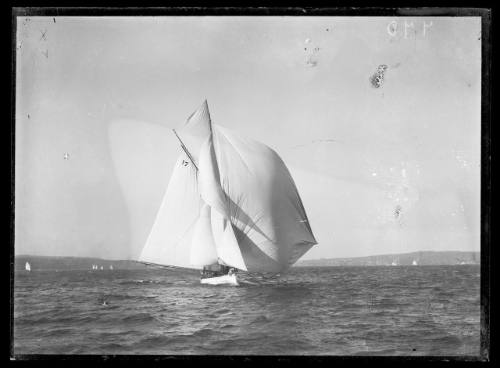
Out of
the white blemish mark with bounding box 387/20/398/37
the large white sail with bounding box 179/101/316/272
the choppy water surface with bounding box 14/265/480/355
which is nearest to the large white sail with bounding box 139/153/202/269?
the large white sail with bounding box 179/101/316/272

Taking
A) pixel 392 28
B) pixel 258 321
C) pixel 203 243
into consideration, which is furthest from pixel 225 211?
pixel 392 28

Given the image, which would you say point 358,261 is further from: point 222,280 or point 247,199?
point 222,280

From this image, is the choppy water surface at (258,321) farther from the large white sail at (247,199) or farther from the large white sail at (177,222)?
the large white sail at (247,199)

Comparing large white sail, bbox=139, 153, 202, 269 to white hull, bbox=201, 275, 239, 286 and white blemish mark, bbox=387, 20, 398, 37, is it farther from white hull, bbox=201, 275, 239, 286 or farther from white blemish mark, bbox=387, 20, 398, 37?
white blemish mark, bbox=387, 20, 398, 37

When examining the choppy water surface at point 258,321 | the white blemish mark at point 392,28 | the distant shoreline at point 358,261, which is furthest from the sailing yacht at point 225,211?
the white blemish mark at point 392,28

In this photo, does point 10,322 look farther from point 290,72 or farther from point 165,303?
point 290,72

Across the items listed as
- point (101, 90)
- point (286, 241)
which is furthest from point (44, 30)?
point (286, 241)
